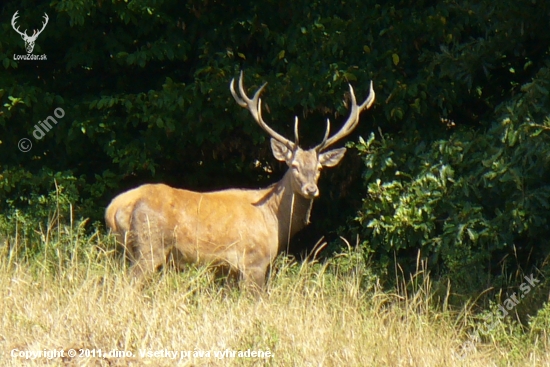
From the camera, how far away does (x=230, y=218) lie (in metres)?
8.95

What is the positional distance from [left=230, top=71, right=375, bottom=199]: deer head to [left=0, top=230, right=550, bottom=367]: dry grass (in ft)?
3.20

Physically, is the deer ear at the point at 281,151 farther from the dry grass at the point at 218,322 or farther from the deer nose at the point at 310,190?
the dry grass at the point at 218,322

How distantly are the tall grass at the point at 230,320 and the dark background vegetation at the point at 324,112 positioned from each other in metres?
0.76

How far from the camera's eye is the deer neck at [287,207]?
9406mm

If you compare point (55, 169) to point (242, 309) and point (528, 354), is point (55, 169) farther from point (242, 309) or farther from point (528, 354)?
point (528, 354)

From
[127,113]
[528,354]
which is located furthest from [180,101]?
[528,354]

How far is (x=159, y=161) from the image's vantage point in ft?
35.6

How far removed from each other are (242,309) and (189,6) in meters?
3.89

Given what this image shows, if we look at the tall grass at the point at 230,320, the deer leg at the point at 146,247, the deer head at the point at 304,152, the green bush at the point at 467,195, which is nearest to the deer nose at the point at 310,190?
the deer head at the point at 304,152

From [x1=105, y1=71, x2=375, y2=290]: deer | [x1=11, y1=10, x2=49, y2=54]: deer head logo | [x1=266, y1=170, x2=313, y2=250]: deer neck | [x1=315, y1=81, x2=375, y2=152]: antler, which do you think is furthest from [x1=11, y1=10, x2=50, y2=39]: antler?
[x1=315, y1=81, x2=375, y2=152]: antler

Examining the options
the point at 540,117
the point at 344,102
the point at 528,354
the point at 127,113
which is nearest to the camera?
the point at 528,354

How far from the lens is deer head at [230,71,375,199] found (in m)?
9.12

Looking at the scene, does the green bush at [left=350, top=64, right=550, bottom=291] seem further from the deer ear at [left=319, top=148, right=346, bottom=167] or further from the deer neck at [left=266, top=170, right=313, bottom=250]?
the deer neck at [left=266, top=170, right=313, bottom=250]

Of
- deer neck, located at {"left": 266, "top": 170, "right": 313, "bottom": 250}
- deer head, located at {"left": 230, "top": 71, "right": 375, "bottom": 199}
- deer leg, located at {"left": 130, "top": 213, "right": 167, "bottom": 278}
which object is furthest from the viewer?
deer neck, located at {"left": 266, "top": 170, "right": 313, "bottom": 250}
